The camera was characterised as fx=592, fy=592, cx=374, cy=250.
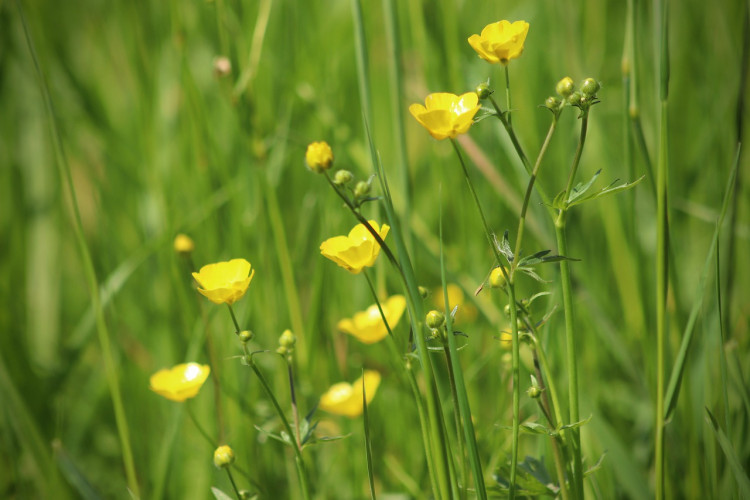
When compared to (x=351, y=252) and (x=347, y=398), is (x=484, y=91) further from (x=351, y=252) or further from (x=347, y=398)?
(x=347, y=398)

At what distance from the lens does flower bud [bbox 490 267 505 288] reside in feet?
1.60

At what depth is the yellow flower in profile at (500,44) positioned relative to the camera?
46cm

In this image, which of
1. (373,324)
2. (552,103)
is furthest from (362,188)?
(373,324)

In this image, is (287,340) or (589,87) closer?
(589,87)

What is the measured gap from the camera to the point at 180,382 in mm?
601

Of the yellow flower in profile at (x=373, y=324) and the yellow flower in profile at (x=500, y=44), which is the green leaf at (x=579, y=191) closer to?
the yellow flower in profile at (x=500, y=44)

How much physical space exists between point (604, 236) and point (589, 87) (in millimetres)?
804

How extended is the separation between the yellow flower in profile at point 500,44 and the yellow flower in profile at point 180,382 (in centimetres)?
37

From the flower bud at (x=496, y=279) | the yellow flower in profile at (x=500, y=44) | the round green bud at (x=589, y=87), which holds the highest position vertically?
the yellow flower in profile at (x=500, y=44)

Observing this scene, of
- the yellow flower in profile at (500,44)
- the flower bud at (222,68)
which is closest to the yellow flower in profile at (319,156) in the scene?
the yellow flower in profile at (500,44)

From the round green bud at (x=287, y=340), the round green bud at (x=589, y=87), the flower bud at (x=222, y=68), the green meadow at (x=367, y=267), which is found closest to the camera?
the round green bud at (x=589, y=87)

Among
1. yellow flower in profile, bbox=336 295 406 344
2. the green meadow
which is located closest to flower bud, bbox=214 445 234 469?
the green meadow

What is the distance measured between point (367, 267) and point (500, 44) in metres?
0.38

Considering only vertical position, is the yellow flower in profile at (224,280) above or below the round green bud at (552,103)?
below
